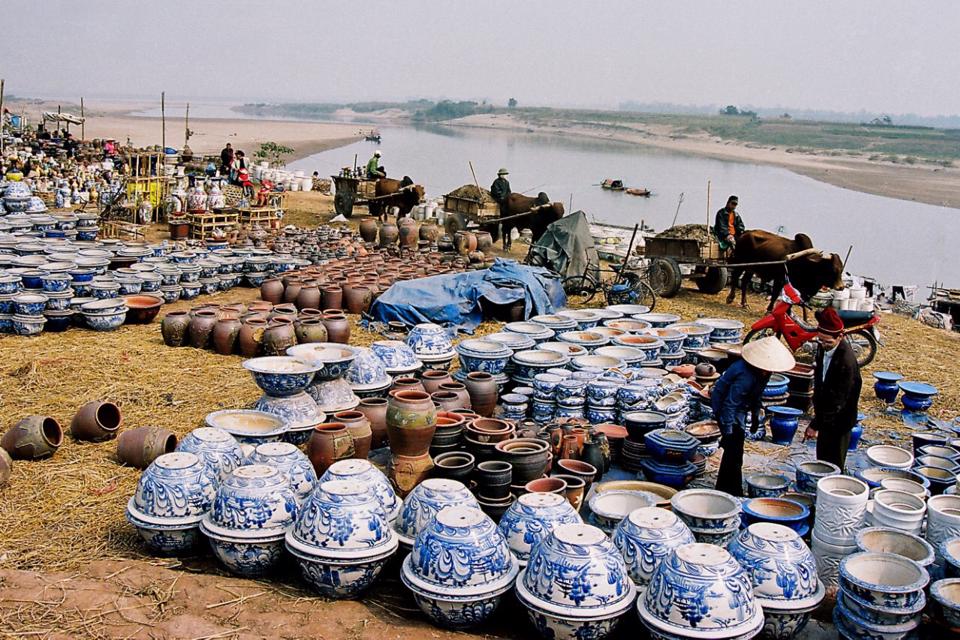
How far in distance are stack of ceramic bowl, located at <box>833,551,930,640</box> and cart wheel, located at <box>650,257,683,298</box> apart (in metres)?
9.45

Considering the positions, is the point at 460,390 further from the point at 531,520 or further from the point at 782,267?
the point at 782,267

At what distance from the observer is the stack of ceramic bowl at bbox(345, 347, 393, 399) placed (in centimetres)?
770

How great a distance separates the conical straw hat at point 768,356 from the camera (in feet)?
20.8

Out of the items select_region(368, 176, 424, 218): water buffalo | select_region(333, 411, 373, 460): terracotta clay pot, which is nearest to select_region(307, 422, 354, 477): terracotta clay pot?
select_region(333, 411, 373, 460): terracotta clay pot

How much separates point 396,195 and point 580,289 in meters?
8.08

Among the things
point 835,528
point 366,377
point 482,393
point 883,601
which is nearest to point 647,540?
point 883,601

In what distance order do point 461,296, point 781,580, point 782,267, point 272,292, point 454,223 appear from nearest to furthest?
point 781,580
point 461,296
point 272,292
point 782,267
point 454,223

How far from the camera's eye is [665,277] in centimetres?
1410

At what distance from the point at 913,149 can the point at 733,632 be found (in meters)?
78.1

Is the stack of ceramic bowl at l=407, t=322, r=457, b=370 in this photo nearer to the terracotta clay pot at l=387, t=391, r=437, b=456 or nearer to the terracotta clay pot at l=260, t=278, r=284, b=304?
the terracotta clay pot at l=387, t=391, r=437, b=456

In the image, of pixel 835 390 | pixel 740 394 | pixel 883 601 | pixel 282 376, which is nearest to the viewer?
pixel 883 601

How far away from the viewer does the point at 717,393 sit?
667cm

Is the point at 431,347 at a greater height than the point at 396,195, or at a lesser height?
lesser

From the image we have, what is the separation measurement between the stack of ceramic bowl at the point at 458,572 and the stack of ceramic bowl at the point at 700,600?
804 mm
